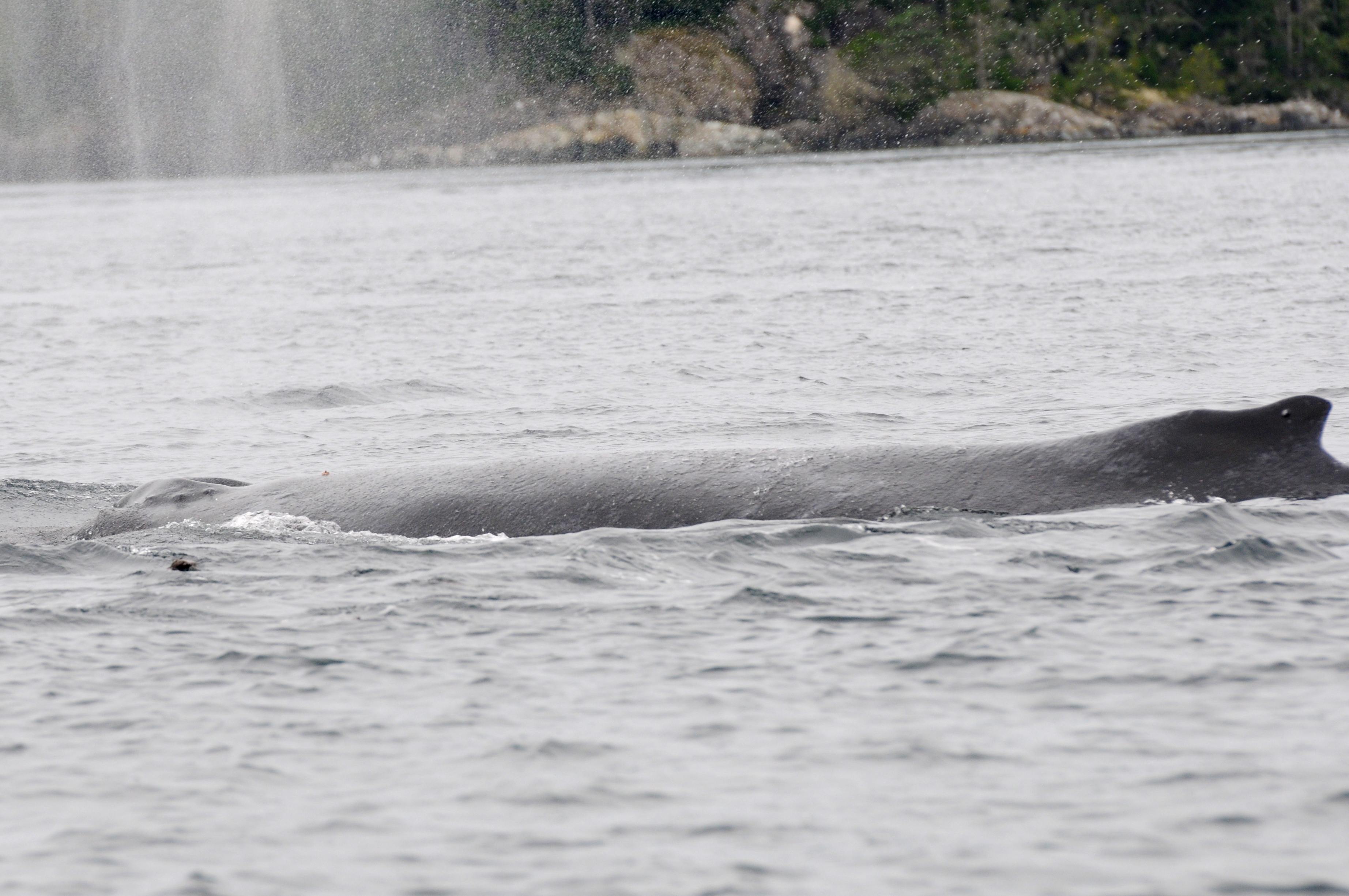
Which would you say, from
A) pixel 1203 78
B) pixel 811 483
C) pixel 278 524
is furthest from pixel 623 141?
pixel 811 483

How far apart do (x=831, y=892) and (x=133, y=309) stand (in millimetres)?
31717

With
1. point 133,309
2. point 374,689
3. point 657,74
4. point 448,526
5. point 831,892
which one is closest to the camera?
point 831,892

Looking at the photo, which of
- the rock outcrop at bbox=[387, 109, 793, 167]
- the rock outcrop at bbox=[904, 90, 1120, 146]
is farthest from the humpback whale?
the rock outcrop at bbox=[904, 90, 1120, 146]

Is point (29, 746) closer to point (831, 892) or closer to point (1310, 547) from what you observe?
point (831, 892)

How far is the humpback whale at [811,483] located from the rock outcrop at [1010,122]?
4373 inches

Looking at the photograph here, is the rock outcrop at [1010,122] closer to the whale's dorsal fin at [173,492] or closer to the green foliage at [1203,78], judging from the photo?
the green foliage at [1203,78]

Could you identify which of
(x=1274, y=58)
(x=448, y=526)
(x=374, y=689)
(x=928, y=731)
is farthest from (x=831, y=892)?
(x=1274, y=58)

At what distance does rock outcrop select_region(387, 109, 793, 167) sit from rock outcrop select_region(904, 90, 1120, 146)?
11.5 metres

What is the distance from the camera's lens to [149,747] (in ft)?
26.3

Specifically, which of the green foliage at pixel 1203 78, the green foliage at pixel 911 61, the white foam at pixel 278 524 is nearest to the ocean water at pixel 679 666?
the white foam at pixel 278 524

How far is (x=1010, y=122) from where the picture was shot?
393 feet

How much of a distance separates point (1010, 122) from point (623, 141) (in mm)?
27055

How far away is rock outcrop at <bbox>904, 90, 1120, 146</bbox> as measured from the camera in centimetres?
11944

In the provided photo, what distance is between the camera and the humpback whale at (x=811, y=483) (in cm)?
1075
